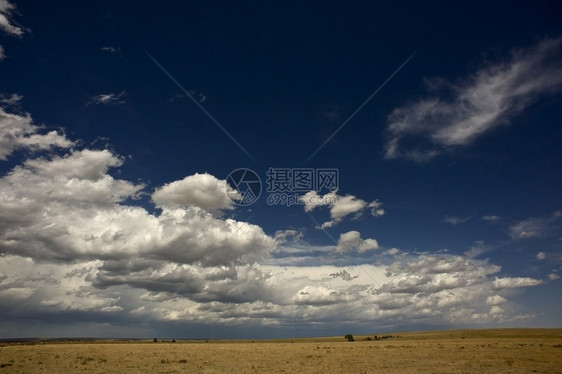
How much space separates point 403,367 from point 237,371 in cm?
1764

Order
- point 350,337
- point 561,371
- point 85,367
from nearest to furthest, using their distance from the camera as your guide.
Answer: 1. point 561,371
2. point 85,367
3. point 350,337

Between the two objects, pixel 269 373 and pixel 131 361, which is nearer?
pixel 269 373

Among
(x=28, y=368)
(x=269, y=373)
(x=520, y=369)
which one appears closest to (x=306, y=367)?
(x=269, y=373)

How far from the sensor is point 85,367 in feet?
124

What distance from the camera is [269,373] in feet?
113

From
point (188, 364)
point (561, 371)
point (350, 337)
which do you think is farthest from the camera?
point (350, 337)

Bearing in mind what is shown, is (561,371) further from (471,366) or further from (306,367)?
(306,367)

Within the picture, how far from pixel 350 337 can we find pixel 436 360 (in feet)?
353

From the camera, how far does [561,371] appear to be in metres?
34.0

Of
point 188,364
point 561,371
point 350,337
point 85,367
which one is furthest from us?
point 350,337

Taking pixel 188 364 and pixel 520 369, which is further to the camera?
pixel 188 364

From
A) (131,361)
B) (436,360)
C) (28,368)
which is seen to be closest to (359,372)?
(436,360)

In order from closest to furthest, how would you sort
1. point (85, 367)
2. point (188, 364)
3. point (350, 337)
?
point (85, 367), point (188, 364), point (350, 337)

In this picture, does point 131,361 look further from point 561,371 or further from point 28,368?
point 561,371
